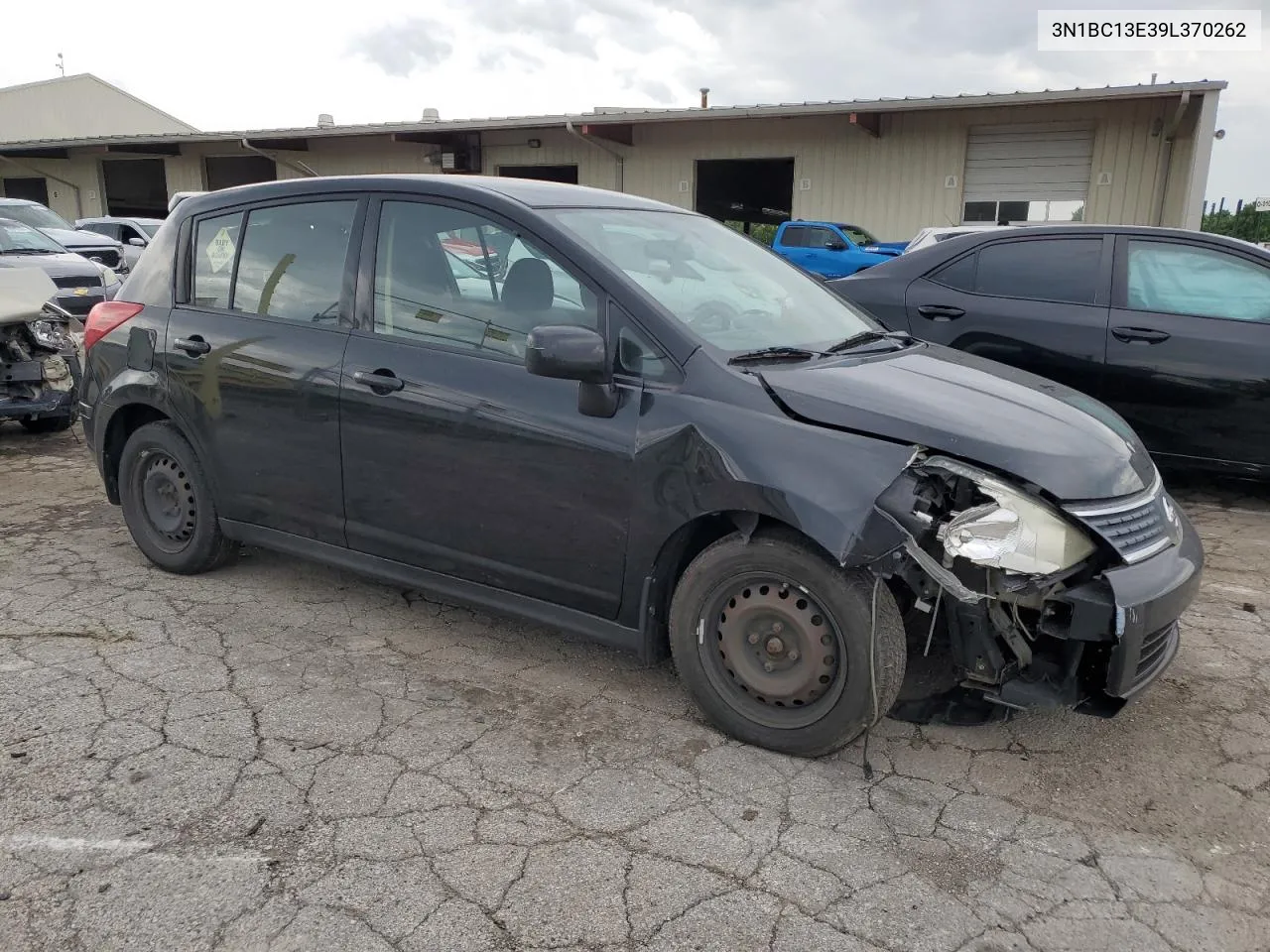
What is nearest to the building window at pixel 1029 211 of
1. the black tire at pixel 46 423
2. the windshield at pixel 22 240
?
the windshield at pixel 22 240

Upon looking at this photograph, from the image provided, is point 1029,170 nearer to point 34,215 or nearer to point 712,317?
point 712,317

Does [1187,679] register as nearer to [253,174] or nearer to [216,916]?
[216,916]

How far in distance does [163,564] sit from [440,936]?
9.46ft

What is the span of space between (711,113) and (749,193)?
7231 mm

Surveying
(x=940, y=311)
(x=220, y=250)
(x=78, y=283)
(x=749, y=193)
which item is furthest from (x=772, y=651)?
(x=749, y=193)

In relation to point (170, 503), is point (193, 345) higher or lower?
higher

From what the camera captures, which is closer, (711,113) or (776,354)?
(776,354)

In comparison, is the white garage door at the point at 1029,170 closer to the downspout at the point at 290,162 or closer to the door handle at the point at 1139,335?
the door handle at the point at 1139,335

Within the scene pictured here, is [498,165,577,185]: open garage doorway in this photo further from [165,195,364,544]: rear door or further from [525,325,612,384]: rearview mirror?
[525,325,612,384]: rearview mirror

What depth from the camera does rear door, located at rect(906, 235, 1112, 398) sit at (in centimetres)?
546

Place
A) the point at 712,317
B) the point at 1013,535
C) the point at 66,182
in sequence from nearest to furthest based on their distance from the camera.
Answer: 1. the point at 1013,535
2. the point at 712,317
3. the point at 66,182

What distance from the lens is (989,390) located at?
124 inches

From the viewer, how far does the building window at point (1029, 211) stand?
1691 cm

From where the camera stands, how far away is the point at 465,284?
3.45 m
